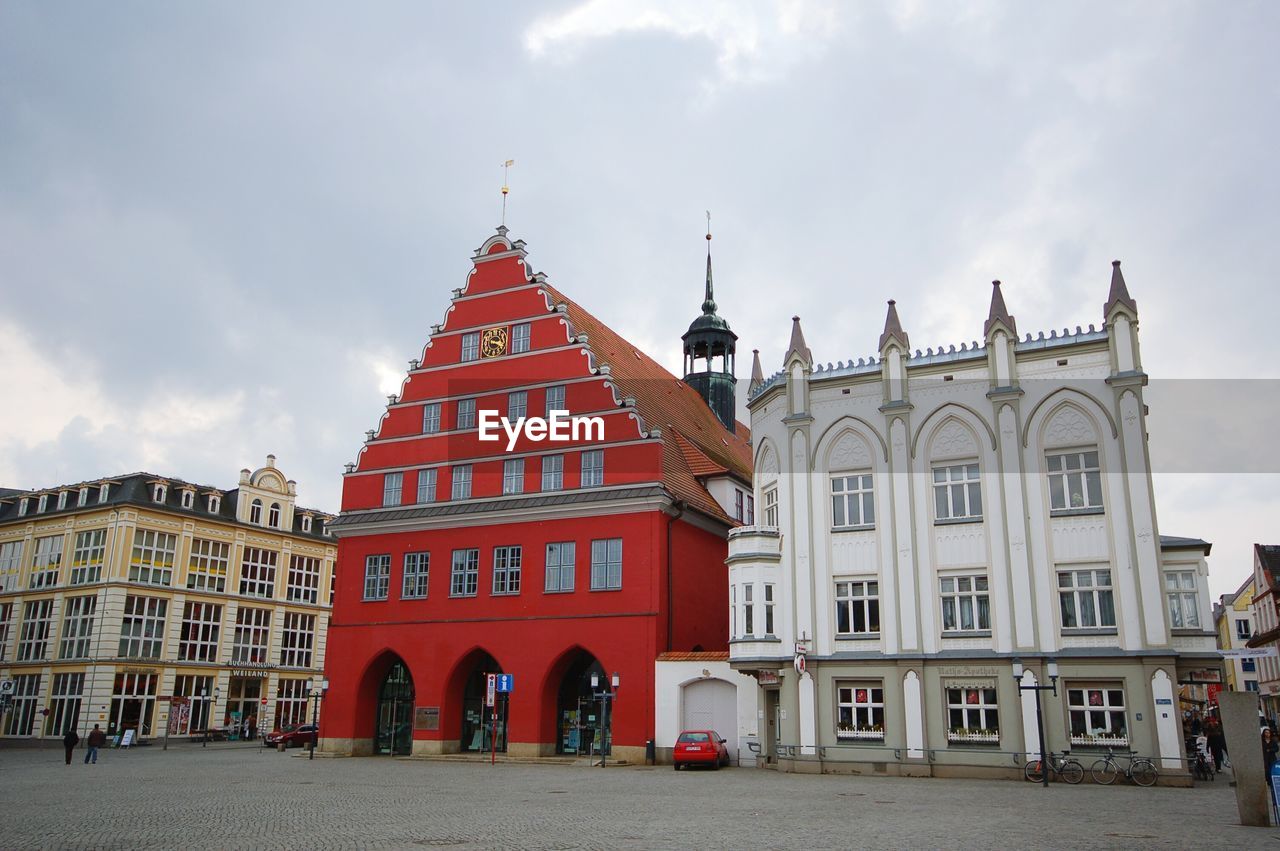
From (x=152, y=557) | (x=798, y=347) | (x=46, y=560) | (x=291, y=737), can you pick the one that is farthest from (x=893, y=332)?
(x=46, y=560)

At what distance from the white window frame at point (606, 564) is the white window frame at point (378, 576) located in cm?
962

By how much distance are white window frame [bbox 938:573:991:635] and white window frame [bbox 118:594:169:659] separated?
44.9m

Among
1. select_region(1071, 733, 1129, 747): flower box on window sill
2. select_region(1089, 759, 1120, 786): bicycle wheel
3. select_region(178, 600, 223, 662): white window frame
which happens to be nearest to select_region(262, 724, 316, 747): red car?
select_region(178, 600, 223, 662): white window frame

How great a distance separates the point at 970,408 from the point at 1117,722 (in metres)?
9.77

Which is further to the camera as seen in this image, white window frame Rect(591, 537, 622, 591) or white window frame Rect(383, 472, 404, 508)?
white window frame Rect(383, 472, 404, 508)

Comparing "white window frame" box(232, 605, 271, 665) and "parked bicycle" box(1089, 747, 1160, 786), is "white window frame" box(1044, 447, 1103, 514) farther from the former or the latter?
"white window frame" box(232, 605, 271, 665)

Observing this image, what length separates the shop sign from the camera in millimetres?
38688

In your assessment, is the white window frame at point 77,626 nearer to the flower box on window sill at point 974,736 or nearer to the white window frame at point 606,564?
the white window frame at point 606,564

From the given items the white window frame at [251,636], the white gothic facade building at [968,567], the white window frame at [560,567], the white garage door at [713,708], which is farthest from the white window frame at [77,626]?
the white gothic facade building at [968,567]

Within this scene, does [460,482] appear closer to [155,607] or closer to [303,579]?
[155,607]

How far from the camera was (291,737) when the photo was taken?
49844 millimetres

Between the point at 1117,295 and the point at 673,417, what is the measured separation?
19.7 m

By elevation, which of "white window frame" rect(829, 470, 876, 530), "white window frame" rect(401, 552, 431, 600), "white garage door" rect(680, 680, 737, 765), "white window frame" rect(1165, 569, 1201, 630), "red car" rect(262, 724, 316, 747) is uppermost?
"white window frame" rect(829, 470, 876, 530)

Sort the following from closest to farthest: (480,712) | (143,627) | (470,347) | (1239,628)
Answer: (480,712)
(470,347)
(143,627)
(1239,628)
